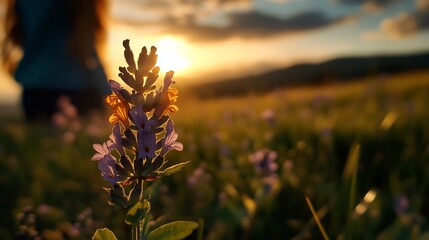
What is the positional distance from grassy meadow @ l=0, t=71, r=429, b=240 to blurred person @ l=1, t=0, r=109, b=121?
3982mm

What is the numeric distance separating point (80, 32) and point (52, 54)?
825 mm

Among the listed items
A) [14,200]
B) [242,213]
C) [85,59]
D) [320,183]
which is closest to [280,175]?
[320,183]

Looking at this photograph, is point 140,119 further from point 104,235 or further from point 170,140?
point 104,235

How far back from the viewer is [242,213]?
93.0 inches

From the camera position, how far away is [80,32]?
27.0 ft

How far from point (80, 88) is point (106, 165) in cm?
813

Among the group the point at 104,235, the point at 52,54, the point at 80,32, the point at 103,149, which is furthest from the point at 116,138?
the point at 52,54

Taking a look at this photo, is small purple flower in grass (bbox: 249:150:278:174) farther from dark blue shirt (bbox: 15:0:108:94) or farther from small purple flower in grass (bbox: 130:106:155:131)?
dark blue shirt (bbox: 15:0:108:94)

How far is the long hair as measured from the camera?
8.31 metres

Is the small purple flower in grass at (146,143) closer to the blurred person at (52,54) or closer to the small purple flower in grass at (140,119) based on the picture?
the small purple flower in grass at (140,119)

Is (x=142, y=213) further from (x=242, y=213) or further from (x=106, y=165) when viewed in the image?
(x=242, y=213)

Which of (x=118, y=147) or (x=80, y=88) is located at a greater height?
(x=118, y=147)

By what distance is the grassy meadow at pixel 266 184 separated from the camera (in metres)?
2.34

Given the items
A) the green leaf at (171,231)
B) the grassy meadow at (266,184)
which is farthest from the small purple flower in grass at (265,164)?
the green leaf at (171,231)
